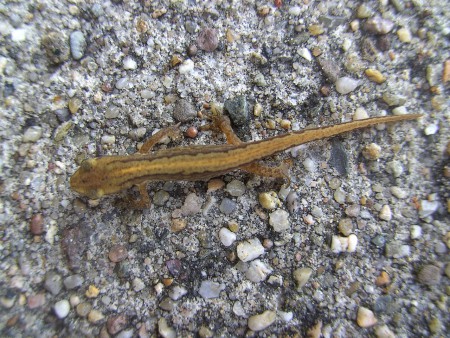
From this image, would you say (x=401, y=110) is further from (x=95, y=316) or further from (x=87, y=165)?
(x=95, y=316)

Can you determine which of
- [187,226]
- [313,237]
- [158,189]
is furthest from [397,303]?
[158,189]

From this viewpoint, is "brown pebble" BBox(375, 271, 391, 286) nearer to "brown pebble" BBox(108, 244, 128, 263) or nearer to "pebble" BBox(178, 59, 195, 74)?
"brown pebble" BBox(108, 244, 128, 263)

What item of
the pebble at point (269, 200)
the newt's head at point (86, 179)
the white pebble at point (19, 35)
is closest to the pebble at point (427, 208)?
the pebble at point (269, 200)

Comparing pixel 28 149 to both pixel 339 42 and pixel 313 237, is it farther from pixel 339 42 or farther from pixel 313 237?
pixel 339 42

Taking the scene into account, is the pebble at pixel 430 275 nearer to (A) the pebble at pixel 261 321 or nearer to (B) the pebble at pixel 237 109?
(A) the pebble at pixel 261 321

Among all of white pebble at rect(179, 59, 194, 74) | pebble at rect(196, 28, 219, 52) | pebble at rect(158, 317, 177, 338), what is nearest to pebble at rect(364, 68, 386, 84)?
pebble at rect(196, 28, 219, 52)

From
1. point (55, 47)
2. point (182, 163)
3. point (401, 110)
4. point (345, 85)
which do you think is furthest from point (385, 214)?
point (55, 47)
